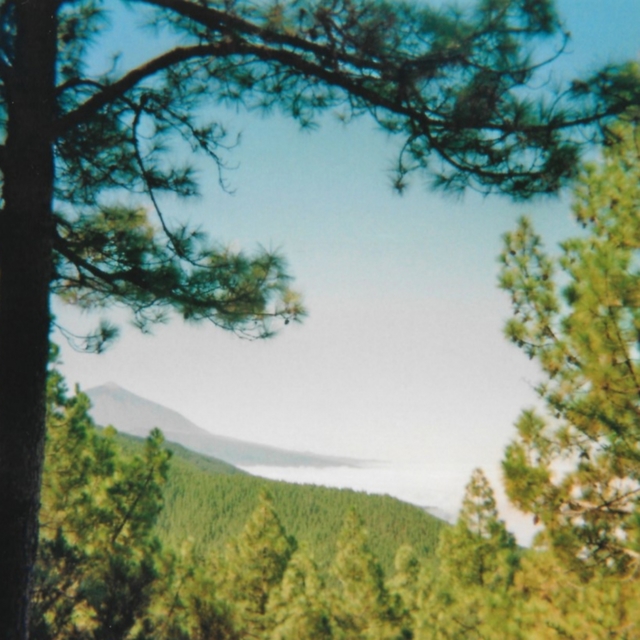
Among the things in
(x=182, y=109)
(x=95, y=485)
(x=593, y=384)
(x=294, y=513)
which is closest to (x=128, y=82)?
(x=182, y=109)

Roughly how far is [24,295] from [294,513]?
344 feet

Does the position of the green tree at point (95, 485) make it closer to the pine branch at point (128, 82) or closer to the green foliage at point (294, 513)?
the pine branch at point (128, 82)

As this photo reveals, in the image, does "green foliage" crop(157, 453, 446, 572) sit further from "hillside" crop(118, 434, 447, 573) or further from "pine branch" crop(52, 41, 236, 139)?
"pine branch" crop(52, 41, 236, 139)

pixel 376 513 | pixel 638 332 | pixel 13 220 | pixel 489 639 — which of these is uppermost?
pixel 638 332

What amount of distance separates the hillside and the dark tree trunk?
275 feet

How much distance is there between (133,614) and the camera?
7879 millimetres

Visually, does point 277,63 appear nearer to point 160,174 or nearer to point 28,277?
point 160,174

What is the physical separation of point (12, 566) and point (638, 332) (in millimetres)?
4497

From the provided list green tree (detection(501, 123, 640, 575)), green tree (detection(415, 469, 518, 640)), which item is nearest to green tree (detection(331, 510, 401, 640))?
green tree (detection(415, 469, 518, 640))

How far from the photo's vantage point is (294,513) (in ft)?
332

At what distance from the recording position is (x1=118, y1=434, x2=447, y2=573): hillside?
91.2 meters

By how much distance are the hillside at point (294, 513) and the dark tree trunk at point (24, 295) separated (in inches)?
3304

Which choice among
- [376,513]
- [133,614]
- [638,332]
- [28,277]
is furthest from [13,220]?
[376,513]

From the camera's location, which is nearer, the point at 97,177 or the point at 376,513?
the point at 97,177
